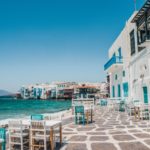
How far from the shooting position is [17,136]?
567 cm

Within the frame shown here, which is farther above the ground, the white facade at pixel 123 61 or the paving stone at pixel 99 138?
the white facade at pixel 123 61

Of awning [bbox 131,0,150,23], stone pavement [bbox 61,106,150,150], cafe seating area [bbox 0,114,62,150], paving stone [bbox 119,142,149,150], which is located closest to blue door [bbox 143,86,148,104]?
awning [bbox 131,0,150,23]

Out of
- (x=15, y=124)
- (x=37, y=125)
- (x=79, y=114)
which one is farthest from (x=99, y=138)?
(x=79, y=114)

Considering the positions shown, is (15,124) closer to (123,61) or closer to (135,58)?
(135,58)

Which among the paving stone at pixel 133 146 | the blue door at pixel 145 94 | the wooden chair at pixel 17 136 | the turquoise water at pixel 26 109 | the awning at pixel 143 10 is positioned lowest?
the turquoise water at pixel 26 109

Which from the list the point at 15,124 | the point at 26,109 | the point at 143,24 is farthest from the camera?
the point at 26,109

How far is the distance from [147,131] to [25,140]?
14.5 feet

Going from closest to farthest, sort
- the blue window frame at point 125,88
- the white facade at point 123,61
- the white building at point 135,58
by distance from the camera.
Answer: the white building at point 135,58 < the white facade at point 123,61 < the blue window frame at point 125,88

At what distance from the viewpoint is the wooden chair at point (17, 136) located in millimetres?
5589

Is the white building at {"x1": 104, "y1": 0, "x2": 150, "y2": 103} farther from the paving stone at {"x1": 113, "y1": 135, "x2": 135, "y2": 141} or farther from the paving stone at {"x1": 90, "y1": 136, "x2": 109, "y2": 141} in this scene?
the paving stone at {"x1": 90, "y1": 136, "x2": 109, "y2": 141}

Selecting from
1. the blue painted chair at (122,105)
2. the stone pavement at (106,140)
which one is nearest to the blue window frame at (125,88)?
the blue painted chair at (122,105)

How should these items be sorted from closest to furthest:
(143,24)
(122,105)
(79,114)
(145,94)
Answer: (79,114)
(145,94)
(143,24)
(122,105)

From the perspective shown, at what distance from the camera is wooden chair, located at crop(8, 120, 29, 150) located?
5.59m

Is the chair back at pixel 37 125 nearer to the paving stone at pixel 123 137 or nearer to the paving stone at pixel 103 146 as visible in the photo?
the paving stone at pixel 103 146
